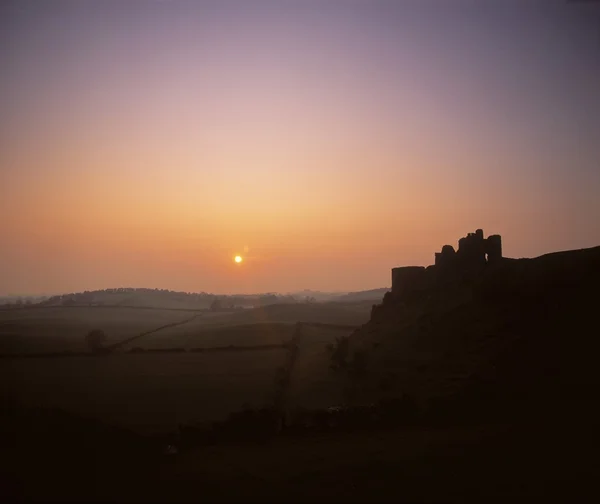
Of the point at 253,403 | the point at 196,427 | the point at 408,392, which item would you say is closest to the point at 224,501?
the point at 196,427

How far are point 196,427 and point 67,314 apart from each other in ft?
354

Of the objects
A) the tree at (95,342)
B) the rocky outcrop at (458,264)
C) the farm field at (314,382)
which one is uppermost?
the rocky outcrop at (458,264)

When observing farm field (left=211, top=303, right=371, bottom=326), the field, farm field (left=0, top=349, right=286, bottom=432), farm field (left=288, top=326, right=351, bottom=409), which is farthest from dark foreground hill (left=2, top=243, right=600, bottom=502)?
farm field (left=211, top=303, right=371, bottom=326)

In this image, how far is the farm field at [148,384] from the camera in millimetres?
26281

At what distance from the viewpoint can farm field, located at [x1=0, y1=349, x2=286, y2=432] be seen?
26.3m

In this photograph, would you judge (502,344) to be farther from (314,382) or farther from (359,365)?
(314,382)

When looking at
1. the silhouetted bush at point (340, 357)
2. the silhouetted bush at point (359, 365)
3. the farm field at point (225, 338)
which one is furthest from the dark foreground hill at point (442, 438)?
the farm field at point (225, 338)

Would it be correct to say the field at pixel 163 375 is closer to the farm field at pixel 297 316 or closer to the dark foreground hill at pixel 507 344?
the dark foreground hill at pixel 507 344

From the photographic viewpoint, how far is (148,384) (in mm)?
34344

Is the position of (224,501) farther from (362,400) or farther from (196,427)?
(362,400)

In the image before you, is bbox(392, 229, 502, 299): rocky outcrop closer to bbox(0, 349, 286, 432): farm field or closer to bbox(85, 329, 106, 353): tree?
bbox(0, 349, 286, 432): farm field

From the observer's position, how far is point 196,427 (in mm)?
21203

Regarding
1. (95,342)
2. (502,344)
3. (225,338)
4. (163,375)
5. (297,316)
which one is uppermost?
(502,344)

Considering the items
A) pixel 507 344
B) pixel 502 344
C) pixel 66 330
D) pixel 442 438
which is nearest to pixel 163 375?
pixel 442 438
